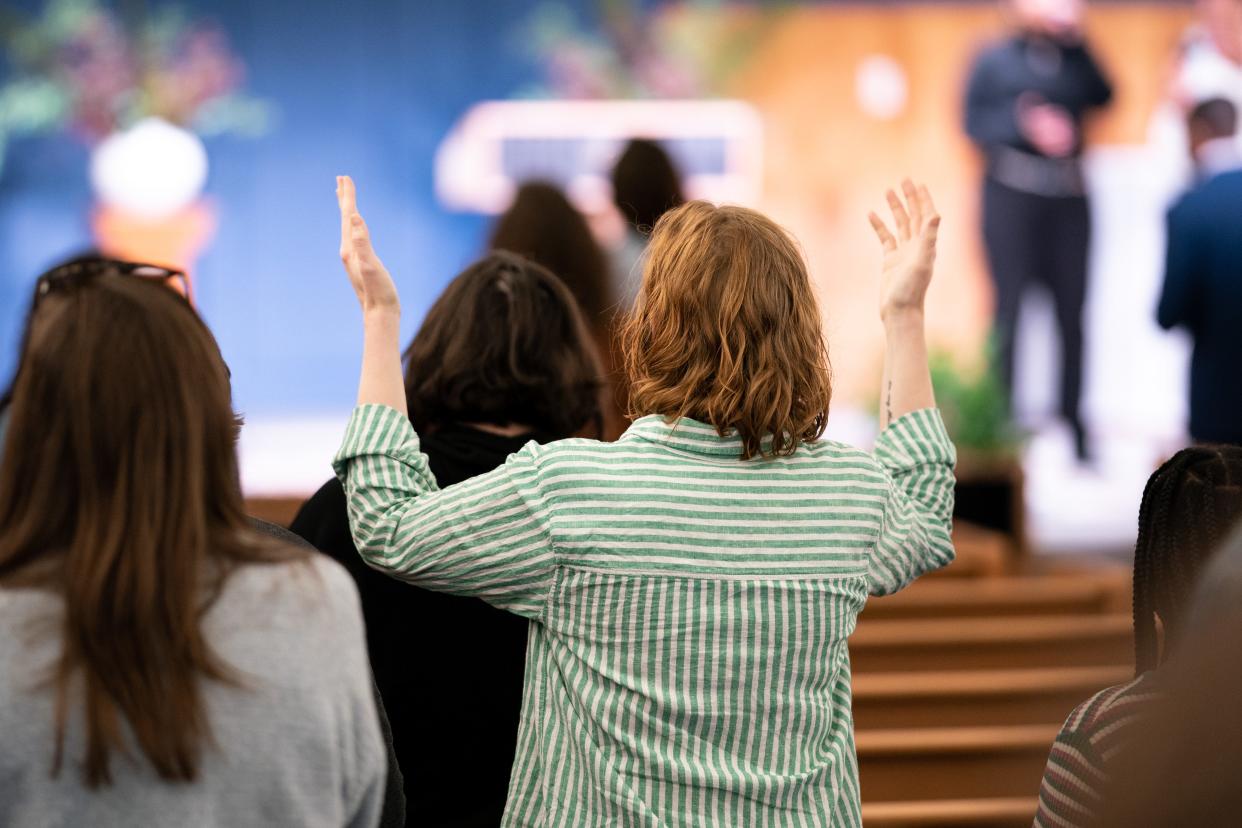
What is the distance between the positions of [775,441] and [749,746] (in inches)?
11.5

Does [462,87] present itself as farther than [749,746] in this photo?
Yes

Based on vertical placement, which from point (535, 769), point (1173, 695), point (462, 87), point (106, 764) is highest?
point (462, 87)

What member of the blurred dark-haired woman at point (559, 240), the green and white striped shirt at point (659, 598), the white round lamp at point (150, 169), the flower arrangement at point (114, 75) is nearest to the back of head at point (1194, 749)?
the green and white striped shirt at point (659, 598)

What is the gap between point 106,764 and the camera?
1.05 m

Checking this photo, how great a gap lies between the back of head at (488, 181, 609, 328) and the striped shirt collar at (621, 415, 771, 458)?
1838 mm

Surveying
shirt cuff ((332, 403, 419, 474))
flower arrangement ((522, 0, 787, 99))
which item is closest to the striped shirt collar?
shirt cuff ((332, 403, 419, 474))

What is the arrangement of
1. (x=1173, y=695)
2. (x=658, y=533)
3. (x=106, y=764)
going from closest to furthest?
(x=1173, y=695) < (x=106, y=764) < (x=658, y=533)

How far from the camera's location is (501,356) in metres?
1.84

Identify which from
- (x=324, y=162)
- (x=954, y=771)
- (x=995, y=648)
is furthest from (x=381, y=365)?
(x=324, y=162)

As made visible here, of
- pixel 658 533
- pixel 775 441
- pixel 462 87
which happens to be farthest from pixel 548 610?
pixel 462 87

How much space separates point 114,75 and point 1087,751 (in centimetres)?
753

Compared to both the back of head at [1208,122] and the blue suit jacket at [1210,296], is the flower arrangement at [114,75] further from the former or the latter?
the blue suit jacket at [1210,296]

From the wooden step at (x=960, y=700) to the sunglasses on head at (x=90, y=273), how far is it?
215 cm

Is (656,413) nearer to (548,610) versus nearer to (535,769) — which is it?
(548,610)
